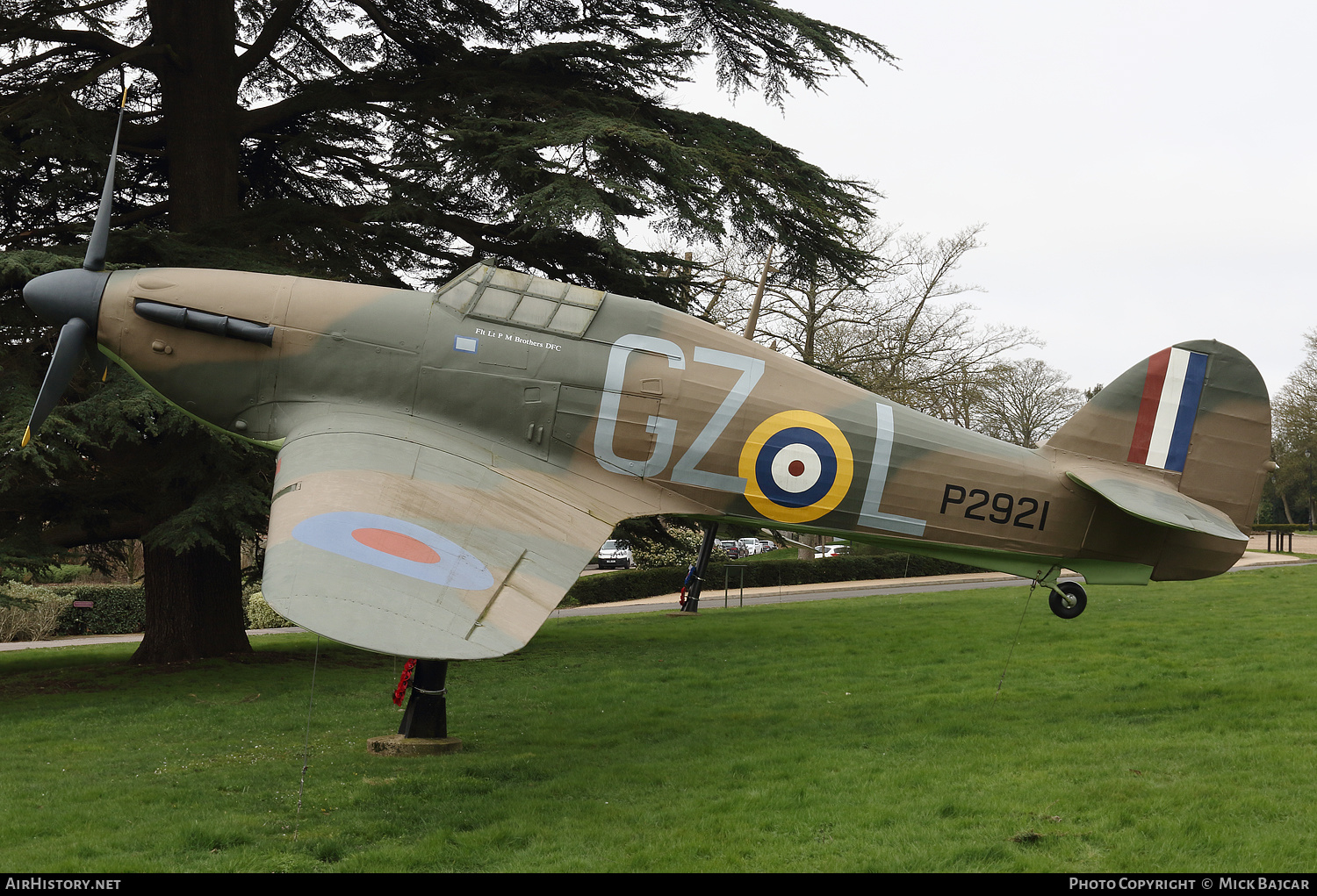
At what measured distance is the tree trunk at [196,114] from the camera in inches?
551

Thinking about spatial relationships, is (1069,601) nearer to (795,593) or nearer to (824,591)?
(795,593)

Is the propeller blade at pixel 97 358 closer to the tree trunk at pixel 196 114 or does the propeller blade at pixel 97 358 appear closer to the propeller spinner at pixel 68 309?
the propeller spinner at pixel 68 309

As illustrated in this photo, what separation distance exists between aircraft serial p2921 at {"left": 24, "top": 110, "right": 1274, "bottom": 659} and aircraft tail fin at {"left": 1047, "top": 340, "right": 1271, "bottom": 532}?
0.08 feet

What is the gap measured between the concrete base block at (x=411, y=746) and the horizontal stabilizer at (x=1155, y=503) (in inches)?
237

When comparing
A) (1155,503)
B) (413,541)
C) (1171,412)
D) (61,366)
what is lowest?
(413,541)

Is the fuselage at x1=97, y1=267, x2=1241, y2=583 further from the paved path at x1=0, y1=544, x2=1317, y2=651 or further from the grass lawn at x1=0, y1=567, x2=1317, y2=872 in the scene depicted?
the paved path at x1=0, y1=544, x2=1317, y2=651

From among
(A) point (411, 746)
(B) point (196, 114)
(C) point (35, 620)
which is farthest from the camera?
(C) point (35, 620)

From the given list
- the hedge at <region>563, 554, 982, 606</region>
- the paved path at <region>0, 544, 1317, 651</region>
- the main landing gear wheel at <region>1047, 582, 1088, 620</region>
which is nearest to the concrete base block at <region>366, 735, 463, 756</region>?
the main landing gear wheel at <region>1047, 582, 1088, 620</region>

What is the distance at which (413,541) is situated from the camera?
632 centimetres

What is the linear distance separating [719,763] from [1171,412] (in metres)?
5.37

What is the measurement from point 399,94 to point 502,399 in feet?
25.4

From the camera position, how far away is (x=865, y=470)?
8.25m

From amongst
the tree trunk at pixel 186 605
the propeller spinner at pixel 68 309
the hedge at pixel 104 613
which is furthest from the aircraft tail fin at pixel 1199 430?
the hedge at pixel 104 613

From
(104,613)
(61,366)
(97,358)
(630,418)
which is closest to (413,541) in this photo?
(630,418)
